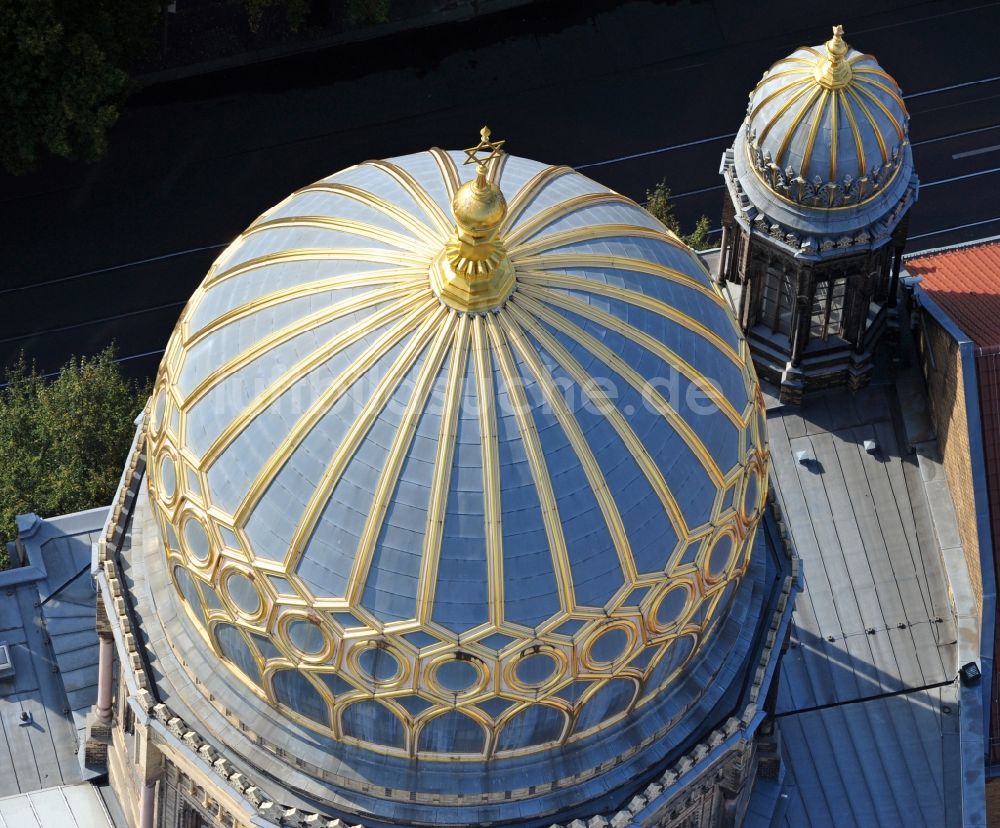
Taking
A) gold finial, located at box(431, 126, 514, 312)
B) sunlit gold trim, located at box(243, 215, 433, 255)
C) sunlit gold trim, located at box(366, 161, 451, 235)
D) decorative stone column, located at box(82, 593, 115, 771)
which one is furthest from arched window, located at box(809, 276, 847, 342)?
decorative stone column, located at box(82, 593, 115, 771)

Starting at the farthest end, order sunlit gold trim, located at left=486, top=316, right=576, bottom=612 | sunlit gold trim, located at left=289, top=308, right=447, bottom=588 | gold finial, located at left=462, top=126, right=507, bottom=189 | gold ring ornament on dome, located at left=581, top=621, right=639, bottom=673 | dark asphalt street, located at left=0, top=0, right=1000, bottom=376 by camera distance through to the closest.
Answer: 1. dark asphalt street, located at left=0, top=0, right=1000, bottom=376
2. gold ring ornament on dome, located at left=581, top=621, right=639, bottom=673
3. sunlit gold trim, located at left=289, top=308, right=447, bottom=588
4. sunlit gold trim, located at left=486, top=316, right=576, bottom=612
5. gold finial, located at left=462, top=126, right=507, bottom=189

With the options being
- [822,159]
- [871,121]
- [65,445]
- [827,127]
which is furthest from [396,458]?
[65,445]

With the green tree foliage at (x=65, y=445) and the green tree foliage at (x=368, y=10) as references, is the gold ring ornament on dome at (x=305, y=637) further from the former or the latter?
the green tree foliage at (x=368, y=10)

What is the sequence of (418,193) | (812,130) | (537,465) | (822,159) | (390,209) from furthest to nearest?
(822,159), (812,130), (418,193), (390,209), (537,465)

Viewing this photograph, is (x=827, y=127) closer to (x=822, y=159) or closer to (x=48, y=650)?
(x=822, y=159)

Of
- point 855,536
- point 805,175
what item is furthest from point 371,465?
point 855,536

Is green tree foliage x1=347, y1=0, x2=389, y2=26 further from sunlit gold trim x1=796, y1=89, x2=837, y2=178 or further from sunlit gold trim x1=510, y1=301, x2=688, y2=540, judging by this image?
sunlit gold trim x1=510, y1=301, x2=688, y2=540
